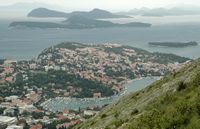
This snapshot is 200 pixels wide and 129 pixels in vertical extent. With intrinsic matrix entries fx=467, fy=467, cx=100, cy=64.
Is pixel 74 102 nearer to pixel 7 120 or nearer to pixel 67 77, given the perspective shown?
pixel 7 120

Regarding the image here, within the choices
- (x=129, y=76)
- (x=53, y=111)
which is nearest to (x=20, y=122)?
(x=53, y=111)

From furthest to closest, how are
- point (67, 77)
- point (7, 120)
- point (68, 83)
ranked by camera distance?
point (67, 77) → point (68, 83) → point (7, 120)

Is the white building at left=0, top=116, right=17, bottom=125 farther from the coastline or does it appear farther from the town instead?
the coastline

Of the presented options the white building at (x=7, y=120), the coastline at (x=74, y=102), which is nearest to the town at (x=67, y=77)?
the white building at (x=7, y=120)

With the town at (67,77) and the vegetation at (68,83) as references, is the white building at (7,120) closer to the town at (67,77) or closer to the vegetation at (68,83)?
the town at (67,77)

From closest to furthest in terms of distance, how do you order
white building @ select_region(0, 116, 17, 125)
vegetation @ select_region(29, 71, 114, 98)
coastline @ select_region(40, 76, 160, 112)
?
white building @ select_region(0, 116, 17, 125) < coastline @ select_region(40, 76, 160, 112) < vegetation @ select_region(29, 71, 114, 98)

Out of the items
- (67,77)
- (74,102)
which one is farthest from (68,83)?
Answer: (74,102)

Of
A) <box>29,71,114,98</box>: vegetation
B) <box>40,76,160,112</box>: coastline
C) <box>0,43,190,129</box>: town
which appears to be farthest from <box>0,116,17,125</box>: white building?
<box>29,71,114,98</box>: vegetation

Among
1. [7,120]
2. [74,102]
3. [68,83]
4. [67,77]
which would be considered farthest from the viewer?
[67,77]
